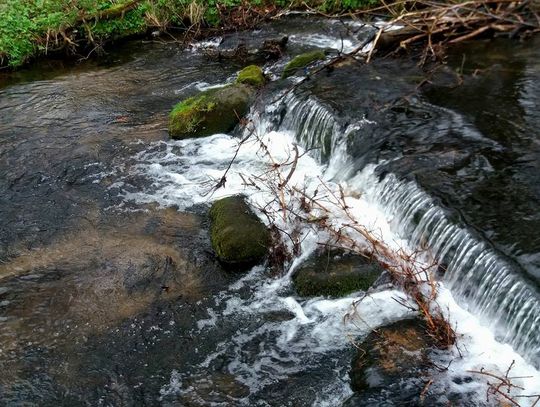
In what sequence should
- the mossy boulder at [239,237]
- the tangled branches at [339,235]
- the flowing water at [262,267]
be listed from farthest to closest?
the mossy boulder at [239,237]
the tangled branches at [339,235]
the flowing water at [262,267]

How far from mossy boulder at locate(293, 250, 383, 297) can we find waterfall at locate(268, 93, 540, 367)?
0.62m

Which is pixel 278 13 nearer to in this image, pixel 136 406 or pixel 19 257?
pixel 19 257

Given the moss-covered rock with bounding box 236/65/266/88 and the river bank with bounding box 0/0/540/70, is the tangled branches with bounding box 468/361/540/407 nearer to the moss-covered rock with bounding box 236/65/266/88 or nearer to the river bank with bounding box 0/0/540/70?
the moss-covered rock with bounding box 236/65/266/88

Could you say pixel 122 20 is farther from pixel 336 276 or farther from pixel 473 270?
pixel 473 270

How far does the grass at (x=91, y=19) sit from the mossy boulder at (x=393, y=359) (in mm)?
10093

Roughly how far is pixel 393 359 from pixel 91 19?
11946 mm

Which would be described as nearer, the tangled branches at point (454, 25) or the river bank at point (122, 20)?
the tangled branches at point (454, 25)

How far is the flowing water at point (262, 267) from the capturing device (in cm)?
500

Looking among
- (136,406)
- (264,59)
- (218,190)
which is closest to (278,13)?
(264,59)

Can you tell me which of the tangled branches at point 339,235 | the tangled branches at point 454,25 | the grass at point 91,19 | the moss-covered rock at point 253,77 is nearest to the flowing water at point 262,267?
the tangled branches at point 339,235

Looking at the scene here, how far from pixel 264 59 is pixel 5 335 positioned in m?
8.20

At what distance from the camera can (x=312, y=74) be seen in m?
9.63

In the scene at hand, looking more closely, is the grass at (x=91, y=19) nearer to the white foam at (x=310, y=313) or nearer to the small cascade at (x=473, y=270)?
the white foam at (x=310, y=313)

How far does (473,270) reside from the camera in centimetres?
538
